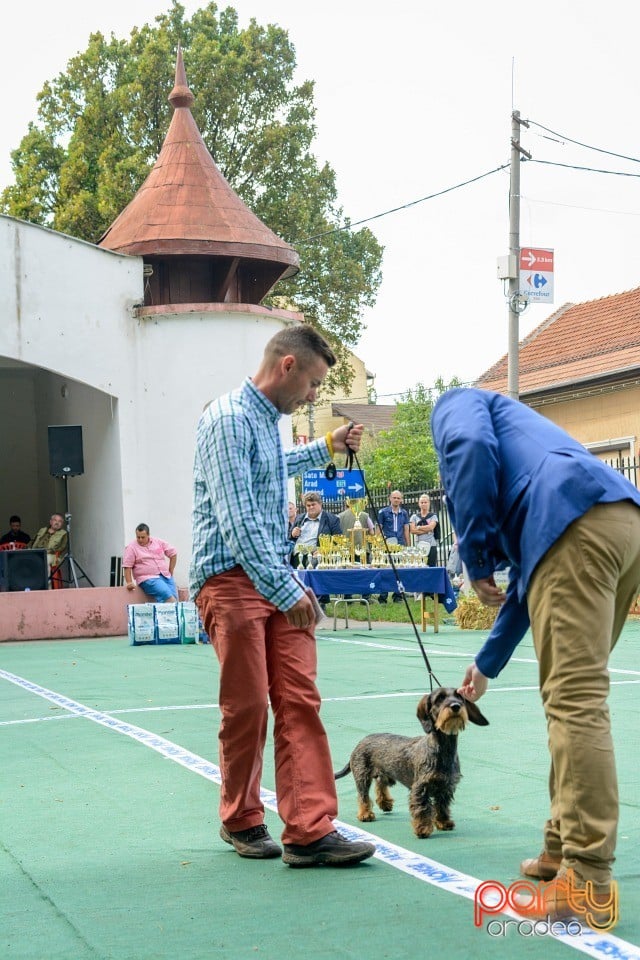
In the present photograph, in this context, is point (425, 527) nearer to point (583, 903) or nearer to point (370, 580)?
point (370, 580)

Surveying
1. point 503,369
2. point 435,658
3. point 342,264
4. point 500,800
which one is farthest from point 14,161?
point 500,800

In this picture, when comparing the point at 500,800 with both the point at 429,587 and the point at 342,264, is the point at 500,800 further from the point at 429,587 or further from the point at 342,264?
the point at 342,264

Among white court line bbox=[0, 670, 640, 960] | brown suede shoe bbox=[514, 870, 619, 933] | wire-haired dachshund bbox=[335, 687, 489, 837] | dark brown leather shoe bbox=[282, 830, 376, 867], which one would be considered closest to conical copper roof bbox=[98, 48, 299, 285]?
white court line bbox=[0, 670, 640, 960]

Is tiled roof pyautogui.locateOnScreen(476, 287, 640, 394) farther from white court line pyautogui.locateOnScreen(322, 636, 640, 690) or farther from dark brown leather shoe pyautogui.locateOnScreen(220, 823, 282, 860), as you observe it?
dark brown leather shoe pyautogui.locateOnScreen(220, 823, 282, 860)

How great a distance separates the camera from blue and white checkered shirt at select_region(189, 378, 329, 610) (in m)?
4.69

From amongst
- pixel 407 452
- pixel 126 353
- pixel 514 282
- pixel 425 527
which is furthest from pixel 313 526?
pixel 407 452

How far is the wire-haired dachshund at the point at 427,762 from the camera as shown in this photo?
4812 millimetres

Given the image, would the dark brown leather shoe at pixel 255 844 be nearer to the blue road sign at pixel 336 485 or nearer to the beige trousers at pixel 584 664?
the beige trousers at pixel 584 664

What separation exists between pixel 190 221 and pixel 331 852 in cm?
1873

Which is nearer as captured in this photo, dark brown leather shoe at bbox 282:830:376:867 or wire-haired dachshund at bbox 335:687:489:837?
dark brown leather shoe at bbox 282:830:376:867

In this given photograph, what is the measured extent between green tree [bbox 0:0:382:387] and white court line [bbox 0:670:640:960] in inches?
1196

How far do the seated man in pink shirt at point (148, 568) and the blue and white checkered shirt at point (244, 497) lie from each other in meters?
15.1

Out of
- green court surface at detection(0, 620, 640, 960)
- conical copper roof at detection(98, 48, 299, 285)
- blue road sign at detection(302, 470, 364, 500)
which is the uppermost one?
conical copper roof at detection(98, 48, 299, 285)

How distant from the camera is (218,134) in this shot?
126ft
